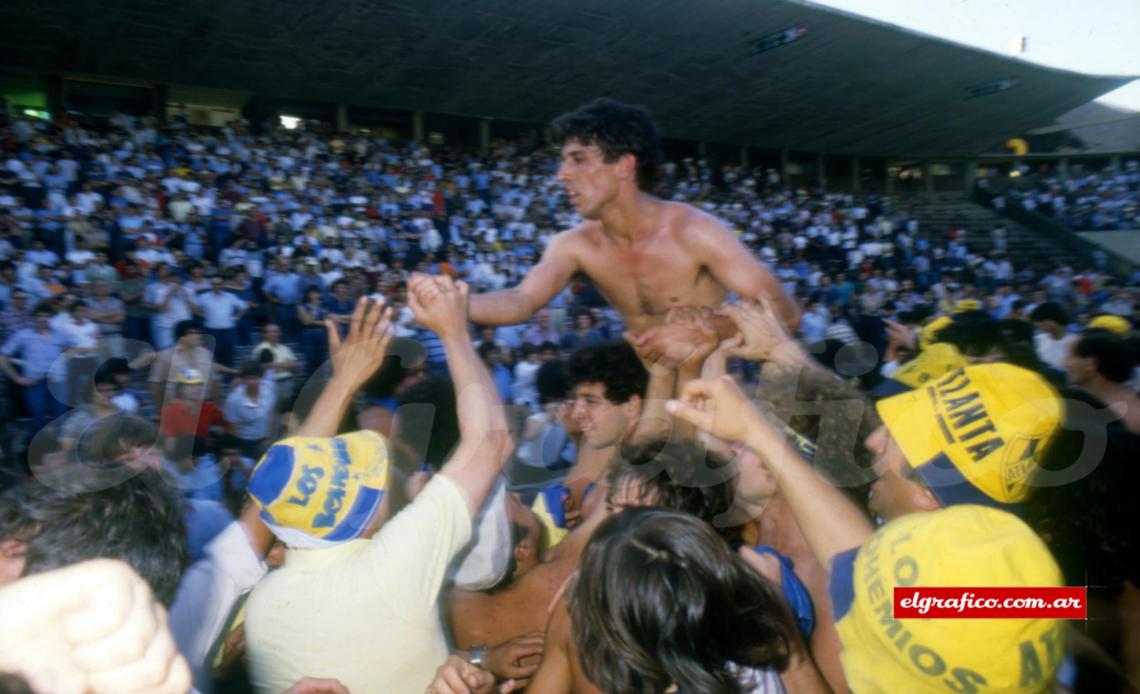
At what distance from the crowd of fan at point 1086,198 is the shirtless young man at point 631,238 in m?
29.0

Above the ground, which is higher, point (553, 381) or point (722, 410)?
point (722, 410)

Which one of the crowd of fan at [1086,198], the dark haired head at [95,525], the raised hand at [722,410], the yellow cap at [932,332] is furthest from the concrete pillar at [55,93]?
the crowd of fan at [1086,198]

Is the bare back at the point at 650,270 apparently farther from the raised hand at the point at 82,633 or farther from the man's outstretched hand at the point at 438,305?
the raised hand at the point at 82,633

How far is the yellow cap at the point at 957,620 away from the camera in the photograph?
112cm

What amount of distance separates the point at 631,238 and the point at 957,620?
2073mm

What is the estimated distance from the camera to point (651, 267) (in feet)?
9.68

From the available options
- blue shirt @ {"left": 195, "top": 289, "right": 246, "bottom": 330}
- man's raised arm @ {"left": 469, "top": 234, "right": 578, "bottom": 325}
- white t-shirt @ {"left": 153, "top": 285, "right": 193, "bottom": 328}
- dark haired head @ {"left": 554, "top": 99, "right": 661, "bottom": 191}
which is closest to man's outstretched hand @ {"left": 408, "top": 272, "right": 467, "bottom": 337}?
man's raised arm @ {"left": 469, "top": 234, "right": 578, "bottom": 325}

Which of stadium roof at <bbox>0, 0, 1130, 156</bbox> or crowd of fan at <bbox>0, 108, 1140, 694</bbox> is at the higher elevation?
stadium roof at <bbox>0, 0, 1130, 156</bbox>

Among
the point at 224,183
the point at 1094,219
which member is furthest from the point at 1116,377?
the point at 1094,219

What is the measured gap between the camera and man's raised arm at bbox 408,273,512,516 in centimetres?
174

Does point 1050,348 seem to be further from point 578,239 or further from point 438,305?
point 438,305

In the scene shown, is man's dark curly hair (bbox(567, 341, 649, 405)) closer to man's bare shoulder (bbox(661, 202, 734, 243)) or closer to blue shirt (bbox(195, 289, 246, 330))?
man's bare shoulder (bbox(661, 202, 734, 243))

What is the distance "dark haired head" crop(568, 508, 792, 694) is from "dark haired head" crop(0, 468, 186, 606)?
32.7 inches

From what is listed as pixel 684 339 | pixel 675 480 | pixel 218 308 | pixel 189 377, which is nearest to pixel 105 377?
pixel 189 377
